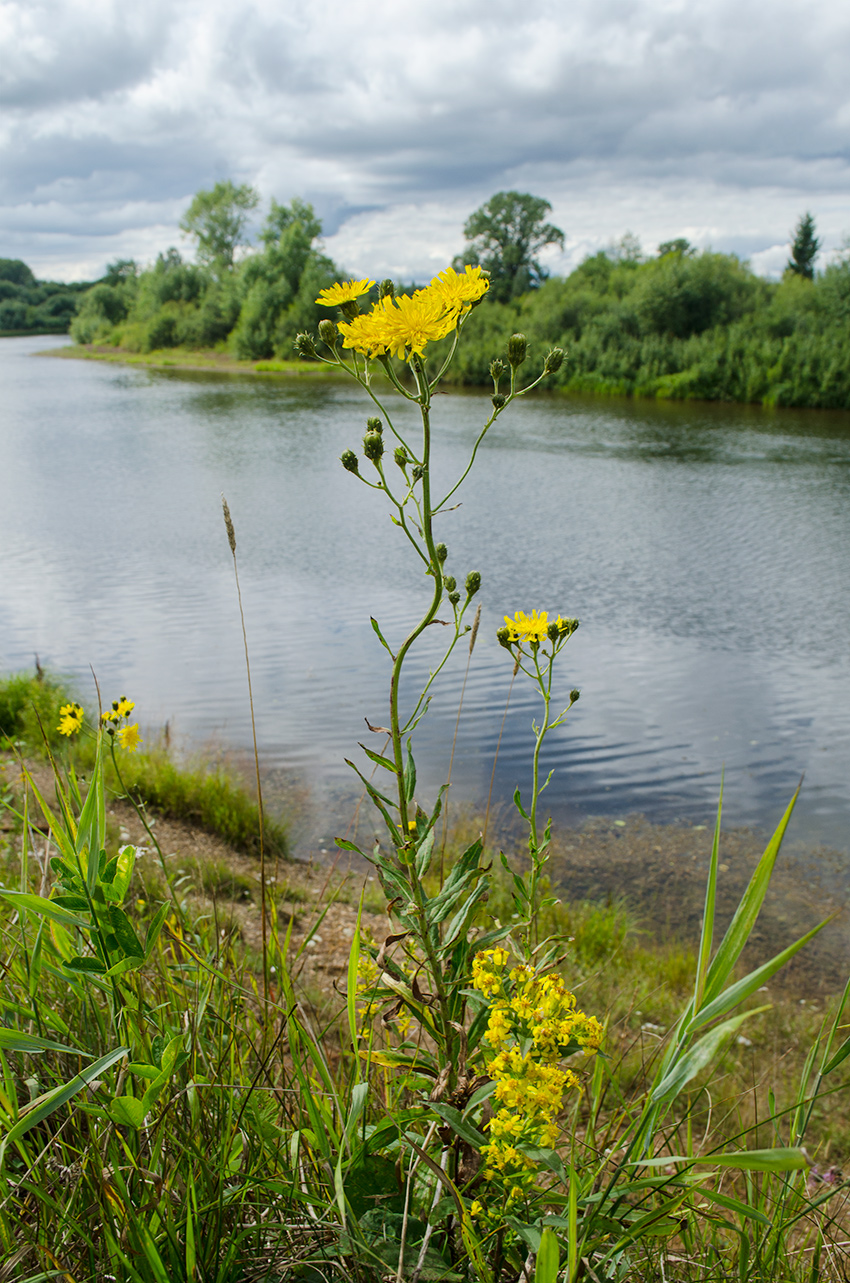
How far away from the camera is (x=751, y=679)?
7.30 metres

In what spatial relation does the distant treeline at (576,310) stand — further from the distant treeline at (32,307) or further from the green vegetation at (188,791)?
the distant treeline at (32,307)

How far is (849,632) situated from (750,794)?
12.9 ft

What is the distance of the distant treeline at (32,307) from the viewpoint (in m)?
89.2

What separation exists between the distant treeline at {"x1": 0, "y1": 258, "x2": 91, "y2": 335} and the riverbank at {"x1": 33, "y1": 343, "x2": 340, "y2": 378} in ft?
127

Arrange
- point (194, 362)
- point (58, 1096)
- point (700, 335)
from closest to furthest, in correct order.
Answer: point (58, 1096), point (700, 335), point (194, 362)

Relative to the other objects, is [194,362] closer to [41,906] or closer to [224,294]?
[224,294]

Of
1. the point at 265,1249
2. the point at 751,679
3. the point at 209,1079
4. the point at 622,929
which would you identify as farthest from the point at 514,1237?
the point at 751,679

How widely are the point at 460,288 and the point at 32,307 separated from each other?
106850 mm

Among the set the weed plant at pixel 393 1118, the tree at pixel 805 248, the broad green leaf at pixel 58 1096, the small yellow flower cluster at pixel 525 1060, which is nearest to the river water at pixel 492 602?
the weed plant at pixel 393 1118

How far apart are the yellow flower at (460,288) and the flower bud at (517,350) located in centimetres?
11

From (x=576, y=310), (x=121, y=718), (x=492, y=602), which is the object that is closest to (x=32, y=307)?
(x=576, y=310)

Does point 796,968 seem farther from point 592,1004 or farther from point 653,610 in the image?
point 653,610

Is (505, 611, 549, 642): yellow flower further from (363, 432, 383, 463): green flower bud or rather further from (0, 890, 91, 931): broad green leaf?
(0, 890, 91, 931): broad green leaf

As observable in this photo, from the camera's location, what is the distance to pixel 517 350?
46.3 inches
